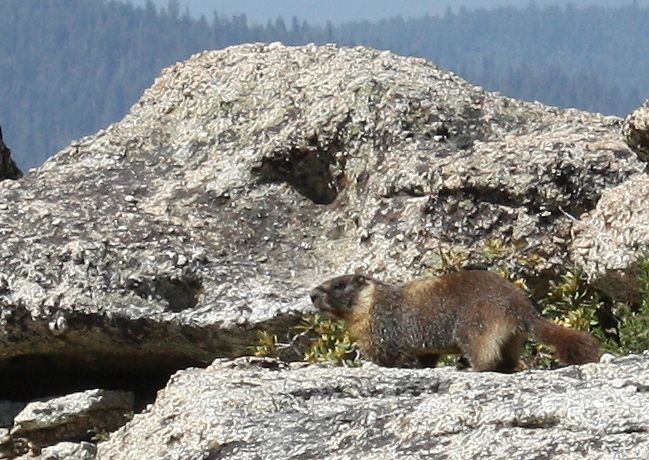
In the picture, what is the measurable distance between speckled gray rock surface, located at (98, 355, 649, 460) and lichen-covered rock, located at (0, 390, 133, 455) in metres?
2.76

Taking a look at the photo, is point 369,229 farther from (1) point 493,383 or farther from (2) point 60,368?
(1) point 493,383

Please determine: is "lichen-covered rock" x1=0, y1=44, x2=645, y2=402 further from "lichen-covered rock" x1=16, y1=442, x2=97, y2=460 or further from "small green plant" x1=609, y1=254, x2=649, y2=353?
"lichen-covered rock" x1=16, y1=442, x2=97, y2=460

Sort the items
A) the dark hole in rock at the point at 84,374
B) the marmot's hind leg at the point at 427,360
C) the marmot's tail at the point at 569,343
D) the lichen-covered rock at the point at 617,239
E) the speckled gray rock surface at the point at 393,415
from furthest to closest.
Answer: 1. the dark hole in rock at the point at 84,374
2. the marmot's hind leg at the point at 427,360
3. the lichen-covered rock at the point at 617,239
4. the marmot's tail at the point at 569,343
5. the speckled gray rock surface at the point at 393,415

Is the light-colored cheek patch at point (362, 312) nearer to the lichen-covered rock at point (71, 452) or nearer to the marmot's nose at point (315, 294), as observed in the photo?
the marmot's nose at point (315, 294)

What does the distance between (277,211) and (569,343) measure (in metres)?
3.66

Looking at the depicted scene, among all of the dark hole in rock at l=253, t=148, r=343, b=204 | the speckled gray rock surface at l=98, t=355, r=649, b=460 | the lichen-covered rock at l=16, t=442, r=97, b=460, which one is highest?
the speckled gray rock surface at l=98, t=355, r=649, b=460

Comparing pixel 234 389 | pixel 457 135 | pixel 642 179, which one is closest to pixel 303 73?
pixel 457 135

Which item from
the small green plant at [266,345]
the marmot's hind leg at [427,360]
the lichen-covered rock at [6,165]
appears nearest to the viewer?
the marmot's hind leg at [427,360]

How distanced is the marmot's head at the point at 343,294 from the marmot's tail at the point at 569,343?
1.59m

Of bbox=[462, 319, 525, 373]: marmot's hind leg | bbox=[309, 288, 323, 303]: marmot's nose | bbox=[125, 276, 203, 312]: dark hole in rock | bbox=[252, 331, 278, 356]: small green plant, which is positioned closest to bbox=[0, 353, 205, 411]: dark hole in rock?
bbox=[125, 276, 203, 312]: dark hole in rock

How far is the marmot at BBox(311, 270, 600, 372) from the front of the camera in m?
8.92

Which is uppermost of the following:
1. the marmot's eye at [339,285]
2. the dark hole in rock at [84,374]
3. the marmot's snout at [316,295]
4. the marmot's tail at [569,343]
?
the marmot's tail at [569,343]

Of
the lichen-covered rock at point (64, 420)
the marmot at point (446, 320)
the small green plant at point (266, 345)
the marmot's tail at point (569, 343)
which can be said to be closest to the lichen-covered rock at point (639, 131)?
the marmot at point (446, 320)

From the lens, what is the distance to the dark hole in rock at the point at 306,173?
1177 centimetres
